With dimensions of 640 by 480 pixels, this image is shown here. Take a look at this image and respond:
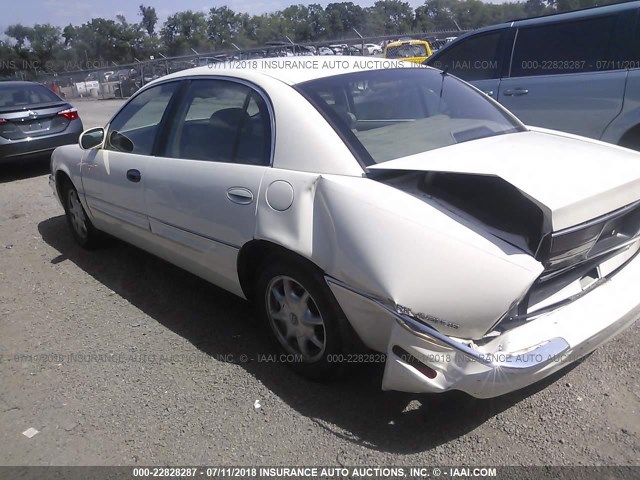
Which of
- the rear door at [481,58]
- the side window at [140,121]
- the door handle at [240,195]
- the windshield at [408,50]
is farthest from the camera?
the windshield at [408,50]

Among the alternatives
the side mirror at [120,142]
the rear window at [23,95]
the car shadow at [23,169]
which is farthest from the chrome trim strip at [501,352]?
the rear window at [23,95]

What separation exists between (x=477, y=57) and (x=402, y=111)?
3739mm

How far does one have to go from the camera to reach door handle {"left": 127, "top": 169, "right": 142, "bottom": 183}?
12.3 ft

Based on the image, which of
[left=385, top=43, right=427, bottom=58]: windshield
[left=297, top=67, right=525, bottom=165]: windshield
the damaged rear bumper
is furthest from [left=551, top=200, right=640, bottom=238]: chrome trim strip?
[left=385, top=43, right=427, bottom=58]: windshield

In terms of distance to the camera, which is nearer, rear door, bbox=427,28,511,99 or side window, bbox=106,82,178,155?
side window, bbox=106,82,178,155

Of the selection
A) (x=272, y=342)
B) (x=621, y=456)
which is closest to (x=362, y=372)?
(x=272, y=342)

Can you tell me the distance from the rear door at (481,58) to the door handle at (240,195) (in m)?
3.89

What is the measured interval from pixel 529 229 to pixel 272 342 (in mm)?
1607

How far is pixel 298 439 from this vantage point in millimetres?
2553

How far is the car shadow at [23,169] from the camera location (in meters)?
8.67

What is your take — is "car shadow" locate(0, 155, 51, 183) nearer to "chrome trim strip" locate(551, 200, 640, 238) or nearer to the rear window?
the rear window

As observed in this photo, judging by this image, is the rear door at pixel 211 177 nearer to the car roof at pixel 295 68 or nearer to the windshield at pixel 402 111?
the car roof at pixel 295 68

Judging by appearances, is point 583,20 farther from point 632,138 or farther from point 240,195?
point 240,195

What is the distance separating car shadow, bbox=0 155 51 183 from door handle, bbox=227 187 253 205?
22.8 ft
